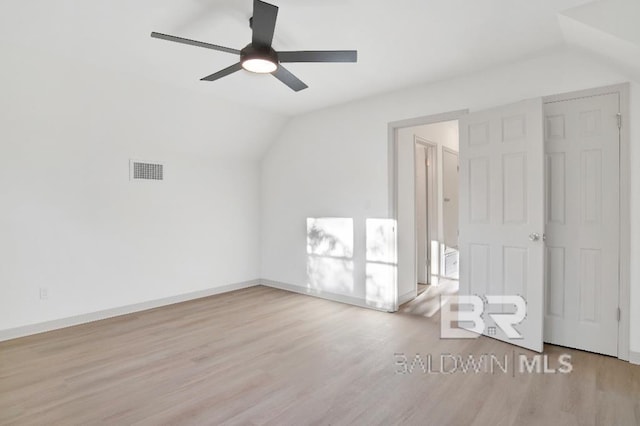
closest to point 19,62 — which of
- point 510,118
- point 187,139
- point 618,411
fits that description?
point 187,139

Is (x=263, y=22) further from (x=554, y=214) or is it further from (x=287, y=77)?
(x=554, y=214)

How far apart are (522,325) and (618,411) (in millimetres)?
976

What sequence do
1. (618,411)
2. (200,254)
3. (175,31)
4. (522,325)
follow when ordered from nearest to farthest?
(618,411), (175,31), (522,325), (200,254)

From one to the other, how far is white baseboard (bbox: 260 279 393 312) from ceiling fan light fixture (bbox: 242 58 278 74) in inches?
119

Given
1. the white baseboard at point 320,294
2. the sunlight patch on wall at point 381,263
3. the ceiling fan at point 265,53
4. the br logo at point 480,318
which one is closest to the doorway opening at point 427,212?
the sunlight patch on wall at point 381,263

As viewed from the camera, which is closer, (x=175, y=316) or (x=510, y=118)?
(x=510, y=118)

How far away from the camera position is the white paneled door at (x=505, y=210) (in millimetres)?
3020

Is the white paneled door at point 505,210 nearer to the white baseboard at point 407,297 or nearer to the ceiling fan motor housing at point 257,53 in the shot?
the white baseboard at point 407,297

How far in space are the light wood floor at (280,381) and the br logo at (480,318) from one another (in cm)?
13

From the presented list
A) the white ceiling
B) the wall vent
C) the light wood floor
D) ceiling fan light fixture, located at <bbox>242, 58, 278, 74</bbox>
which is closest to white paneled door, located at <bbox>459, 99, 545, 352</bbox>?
the light wood floor

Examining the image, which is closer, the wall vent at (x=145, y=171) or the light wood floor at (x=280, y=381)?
the light wood floor at (x=280, y=381)

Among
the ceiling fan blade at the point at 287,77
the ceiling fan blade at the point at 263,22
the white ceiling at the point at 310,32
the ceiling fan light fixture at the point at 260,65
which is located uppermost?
the white ceiling at the point at 310,32

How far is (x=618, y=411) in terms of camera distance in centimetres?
216

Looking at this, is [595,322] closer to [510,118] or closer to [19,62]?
[510,118]
